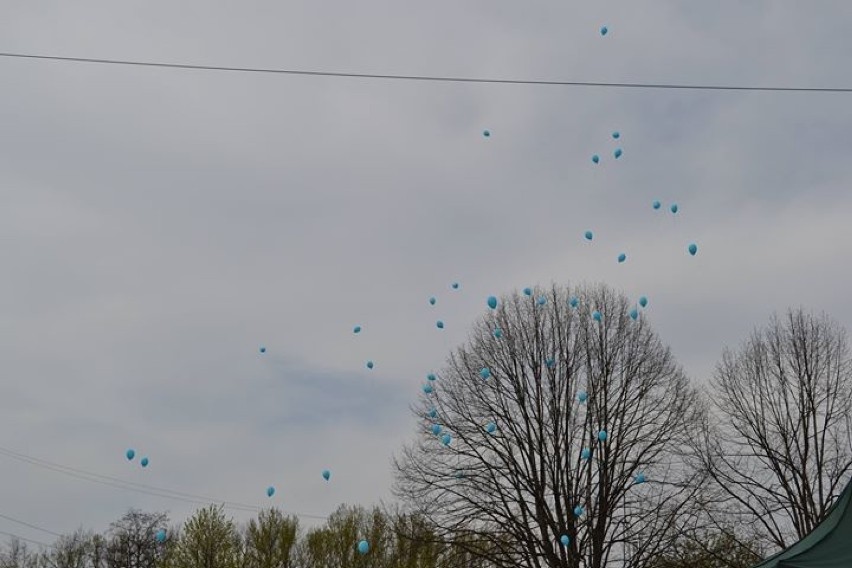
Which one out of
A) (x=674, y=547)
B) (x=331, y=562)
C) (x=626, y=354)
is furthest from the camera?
(x=331, y=562)

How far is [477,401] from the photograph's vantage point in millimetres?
21375

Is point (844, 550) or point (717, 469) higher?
point (717, 469)

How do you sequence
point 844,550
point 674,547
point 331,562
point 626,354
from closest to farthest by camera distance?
point 844,550, point 674,547, point 626,354, point 331,562

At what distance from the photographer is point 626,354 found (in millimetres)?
21125

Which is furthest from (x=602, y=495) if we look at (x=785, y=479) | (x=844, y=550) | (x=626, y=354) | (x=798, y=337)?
(x=844, y=550)

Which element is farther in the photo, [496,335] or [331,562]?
[331,562]

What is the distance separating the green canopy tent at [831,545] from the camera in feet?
21.6

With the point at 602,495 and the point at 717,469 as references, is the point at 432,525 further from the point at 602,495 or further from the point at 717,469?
the point at 717,469

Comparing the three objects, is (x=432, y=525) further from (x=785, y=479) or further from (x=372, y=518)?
(x=372, y=518)

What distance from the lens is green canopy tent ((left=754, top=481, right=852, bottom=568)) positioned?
659cm

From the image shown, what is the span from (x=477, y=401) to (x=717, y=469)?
649 cm

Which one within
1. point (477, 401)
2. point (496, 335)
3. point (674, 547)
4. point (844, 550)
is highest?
point (496, 335)

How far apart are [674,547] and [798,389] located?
540cm

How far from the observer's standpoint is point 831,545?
22.0 ft
